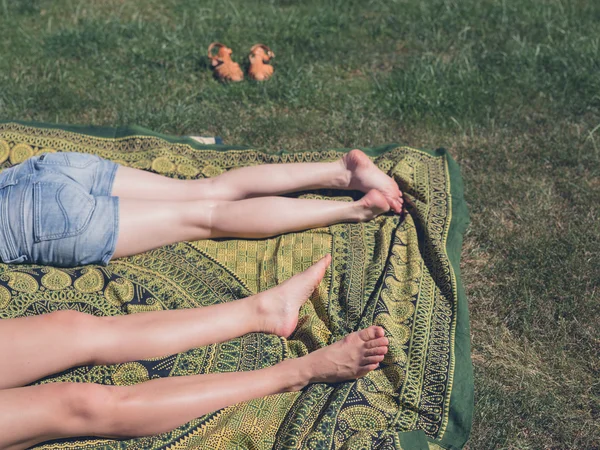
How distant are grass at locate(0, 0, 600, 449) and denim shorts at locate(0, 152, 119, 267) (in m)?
1.51

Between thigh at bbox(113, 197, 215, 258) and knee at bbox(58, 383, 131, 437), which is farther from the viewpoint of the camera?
thigh at bbox(113, 197, 215, 258)

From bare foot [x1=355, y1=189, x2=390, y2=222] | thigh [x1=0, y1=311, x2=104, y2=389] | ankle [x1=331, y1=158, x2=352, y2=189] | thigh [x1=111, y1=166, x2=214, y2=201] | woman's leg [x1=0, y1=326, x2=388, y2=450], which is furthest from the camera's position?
ankle [x1=331, y1=158, x2=352, y2=189]

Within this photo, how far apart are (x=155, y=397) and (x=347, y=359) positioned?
0.80 metres

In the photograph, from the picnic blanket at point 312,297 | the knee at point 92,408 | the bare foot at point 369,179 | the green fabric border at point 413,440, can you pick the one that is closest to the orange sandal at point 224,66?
the picnic blanket at point 312,297

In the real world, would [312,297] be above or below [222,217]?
below

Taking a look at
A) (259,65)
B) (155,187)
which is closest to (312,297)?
(155,187)

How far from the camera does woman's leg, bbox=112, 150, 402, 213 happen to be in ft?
11.9

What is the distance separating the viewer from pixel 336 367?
9.41 feet

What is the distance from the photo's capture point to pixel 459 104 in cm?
481

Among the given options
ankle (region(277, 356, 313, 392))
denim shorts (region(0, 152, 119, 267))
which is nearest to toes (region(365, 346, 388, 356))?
ankle (region(277, 356, 313, 392))

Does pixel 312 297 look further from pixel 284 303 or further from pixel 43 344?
pixel 43 344

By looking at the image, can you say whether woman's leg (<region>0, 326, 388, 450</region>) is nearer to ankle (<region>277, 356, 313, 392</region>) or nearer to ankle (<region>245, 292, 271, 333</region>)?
ankle (<region>277, 356, 313, 392</region>)

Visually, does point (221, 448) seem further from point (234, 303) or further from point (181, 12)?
point (181, 12)

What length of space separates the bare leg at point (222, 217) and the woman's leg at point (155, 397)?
0.89 meters
